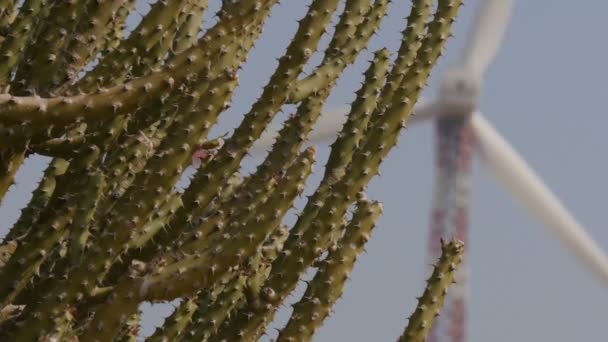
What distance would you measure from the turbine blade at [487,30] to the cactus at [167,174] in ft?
99.3

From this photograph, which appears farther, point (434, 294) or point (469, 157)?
point (469, 157)

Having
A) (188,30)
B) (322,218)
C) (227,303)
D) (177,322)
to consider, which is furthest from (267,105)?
(177,322)

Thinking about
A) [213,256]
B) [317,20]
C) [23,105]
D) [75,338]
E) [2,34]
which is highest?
[317,20]

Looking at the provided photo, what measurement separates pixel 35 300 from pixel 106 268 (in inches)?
21.4

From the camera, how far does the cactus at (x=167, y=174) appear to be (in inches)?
173

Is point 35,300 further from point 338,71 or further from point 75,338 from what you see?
point 338,71

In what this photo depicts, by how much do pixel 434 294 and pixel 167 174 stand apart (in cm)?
131

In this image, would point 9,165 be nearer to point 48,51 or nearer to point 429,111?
point 48,51

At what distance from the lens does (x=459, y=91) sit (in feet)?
143

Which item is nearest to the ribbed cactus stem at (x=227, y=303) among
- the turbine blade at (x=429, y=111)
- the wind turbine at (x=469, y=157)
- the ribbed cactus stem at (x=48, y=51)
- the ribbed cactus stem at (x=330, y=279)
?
the ribbed cactus stem at (x=330, y=279)

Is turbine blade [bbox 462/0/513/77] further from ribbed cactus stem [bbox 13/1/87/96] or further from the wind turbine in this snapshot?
ribbed cactus stem [bbox 13/1/87/96]

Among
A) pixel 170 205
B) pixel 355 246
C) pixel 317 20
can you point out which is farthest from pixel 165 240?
pixel 317 20

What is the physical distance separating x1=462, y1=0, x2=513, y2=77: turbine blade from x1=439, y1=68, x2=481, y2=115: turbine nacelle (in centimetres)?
316

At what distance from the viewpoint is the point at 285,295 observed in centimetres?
488
